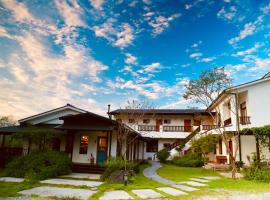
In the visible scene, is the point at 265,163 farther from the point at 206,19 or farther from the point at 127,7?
the point at 127,7

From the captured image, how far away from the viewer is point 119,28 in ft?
48.9

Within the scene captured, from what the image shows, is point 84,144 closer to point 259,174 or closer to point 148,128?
point 259,174

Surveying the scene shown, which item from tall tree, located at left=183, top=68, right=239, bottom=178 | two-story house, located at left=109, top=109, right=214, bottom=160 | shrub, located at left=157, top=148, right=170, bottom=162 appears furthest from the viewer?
two-story house, located at left=109, top=109, right=214, bottom=160

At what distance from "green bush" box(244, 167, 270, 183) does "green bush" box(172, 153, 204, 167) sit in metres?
8.79

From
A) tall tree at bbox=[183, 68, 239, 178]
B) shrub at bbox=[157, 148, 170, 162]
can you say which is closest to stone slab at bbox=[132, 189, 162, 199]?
tall tree at bbox=[183, 68, 239, 178]

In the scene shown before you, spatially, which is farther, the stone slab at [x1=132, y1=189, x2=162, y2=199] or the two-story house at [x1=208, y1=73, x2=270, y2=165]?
the two-story house at [x1=208, y1=73, x2=270, y2=165]

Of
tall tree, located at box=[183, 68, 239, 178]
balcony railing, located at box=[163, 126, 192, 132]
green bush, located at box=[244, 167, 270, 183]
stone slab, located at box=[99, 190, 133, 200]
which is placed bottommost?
stone slab, located at box=[99, 190, 133, 200]

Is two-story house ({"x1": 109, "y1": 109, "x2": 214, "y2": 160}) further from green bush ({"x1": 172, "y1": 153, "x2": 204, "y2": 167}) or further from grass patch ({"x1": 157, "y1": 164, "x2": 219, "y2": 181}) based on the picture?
grass patch ({"x1": 157, "y1": 164, "x2": 219, "y2": 181})

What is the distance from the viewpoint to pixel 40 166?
42.0 feet

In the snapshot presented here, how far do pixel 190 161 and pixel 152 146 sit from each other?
8.88 m

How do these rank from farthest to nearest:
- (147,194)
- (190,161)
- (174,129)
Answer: (174,129), (190,161), (147,194)

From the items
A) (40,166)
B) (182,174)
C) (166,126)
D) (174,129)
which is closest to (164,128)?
(166,126)

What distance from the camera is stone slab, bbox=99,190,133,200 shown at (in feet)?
26.2

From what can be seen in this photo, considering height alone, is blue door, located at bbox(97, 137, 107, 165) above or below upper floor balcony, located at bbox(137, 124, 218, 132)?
below
